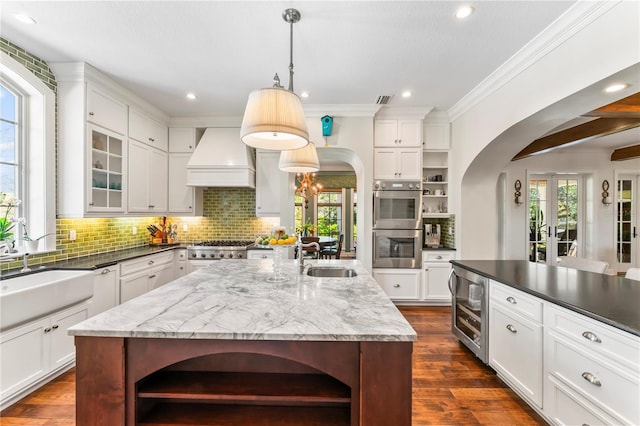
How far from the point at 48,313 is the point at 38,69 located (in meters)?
2.36

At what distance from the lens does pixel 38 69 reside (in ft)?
9.14

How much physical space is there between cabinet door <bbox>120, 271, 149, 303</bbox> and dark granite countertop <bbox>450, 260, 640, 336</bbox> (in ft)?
12.0

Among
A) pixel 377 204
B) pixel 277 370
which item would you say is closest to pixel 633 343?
pixel 277 370

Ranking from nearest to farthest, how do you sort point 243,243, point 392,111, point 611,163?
point 392,111 < point 243,243 < point 611,163

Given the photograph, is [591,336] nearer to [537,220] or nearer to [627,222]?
[537,220]

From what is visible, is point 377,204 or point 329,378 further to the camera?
point 377,204

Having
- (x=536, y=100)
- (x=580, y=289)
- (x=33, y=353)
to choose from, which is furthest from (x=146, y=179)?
(x=580, y=289)

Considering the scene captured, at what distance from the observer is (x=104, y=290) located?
291 centimetres

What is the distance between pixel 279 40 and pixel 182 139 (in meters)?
2.79

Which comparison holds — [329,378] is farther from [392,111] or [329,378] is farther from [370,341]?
[392,111]

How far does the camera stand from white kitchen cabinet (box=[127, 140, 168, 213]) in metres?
3.71

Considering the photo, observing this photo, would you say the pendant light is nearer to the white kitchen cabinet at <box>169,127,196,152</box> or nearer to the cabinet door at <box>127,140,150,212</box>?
the cabinet door at <box>127,140,150,212</box>

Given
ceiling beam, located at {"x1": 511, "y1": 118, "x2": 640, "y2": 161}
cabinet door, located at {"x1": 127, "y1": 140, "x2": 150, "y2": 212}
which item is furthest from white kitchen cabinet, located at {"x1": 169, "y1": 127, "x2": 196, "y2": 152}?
ceiling beam, located at {"x1": 511, "y1": 118, "x2": 640, "y2": 161}

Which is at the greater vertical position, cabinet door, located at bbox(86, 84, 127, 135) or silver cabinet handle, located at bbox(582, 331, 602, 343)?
cabinet door, located at bbox(86, 84, 127, 135)
